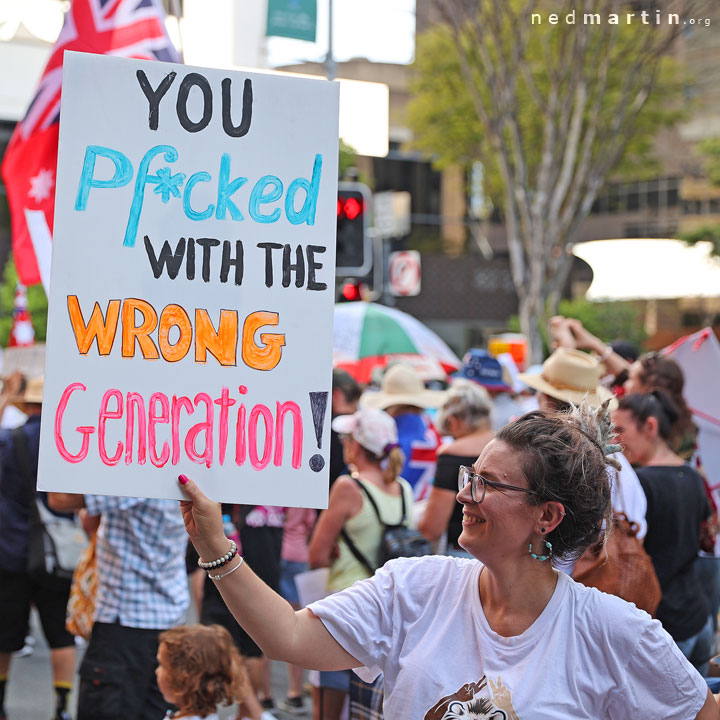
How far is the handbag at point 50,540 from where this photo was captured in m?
5.14

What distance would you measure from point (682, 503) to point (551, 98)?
12.3 m

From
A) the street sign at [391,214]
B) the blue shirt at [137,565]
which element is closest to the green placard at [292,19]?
the blue shirt at [137,565]

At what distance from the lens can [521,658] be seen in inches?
85.1

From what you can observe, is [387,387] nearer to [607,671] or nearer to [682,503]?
[682,503]

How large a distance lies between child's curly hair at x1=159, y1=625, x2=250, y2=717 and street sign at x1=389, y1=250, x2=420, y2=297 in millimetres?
27726

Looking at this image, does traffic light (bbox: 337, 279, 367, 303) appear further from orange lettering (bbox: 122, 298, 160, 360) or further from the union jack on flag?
orange lettering (bbox: 122, 298, 160, 360)

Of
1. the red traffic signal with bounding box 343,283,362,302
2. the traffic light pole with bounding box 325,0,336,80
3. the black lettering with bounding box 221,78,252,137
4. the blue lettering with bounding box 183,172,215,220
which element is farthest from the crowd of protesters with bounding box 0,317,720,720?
the red traffic signal with bounding box 343,283,362,302

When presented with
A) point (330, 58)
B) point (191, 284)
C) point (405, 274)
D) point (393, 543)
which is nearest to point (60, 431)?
point (191, 284)

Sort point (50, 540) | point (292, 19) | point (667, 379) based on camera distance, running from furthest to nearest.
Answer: point (292, 19) → point (50, 540) → point (667, 379)

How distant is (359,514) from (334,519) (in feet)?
0.40

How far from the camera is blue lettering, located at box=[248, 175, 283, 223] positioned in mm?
2361

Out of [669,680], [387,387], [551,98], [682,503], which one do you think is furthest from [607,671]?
[551,98]

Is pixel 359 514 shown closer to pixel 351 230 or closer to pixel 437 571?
pixel 437 571

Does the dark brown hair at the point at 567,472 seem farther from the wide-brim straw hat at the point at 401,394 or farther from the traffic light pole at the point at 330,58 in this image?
the traffic light pole at the point at 330,58
